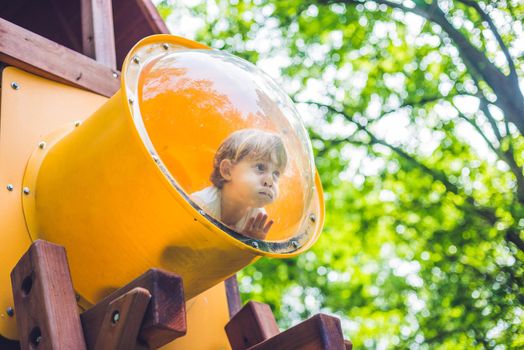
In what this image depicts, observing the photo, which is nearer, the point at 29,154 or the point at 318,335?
the point at 318,335

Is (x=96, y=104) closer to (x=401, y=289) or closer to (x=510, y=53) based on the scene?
(x=510, y=53)

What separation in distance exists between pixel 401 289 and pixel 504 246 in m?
3.12

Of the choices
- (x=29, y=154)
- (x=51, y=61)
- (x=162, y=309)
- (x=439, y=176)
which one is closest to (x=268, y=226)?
(x=162, y=309)

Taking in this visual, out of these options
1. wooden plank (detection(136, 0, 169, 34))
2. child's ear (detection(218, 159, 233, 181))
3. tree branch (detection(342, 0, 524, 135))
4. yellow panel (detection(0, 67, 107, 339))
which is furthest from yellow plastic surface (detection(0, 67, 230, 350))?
tree branch (detection(342, 0, 524, 135))

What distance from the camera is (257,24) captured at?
7.55 metres

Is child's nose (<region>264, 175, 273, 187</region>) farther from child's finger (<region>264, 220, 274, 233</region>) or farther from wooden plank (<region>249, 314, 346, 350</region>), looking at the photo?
wooden plank (<region>249, 314, 346, 350</region>)

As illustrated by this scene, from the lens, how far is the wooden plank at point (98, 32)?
2922 mm

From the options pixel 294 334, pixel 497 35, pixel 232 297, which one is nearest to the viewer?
pixel 294 334

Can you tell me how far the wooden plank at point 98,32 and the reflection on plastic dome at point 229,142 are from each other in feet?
2.57

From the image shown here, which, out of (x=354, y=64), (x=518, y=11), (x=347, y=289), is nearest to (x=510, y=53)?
(x=518, y=11)

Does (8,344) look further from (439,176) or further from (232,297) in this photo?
(439,176)

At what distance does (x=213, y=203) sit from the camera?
1887mm

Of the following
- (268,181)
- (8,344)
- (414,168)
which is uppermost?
(268,181)

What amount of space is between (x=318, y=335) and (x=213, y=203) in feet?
1.43
